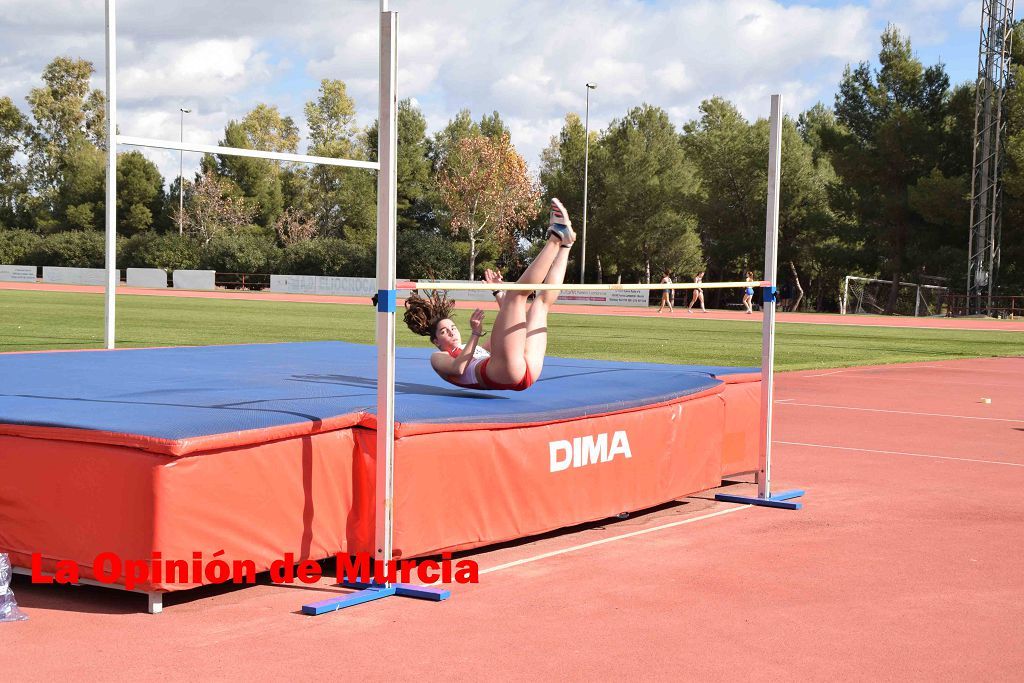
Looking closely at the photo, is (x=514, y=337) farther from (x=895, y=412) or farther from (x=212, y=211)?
(x=212, y=211)

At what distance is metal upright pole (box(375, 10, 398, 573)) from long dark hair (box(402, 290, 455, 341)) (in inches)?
65.1

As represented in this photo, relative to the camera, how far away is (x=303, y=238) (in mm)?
60438

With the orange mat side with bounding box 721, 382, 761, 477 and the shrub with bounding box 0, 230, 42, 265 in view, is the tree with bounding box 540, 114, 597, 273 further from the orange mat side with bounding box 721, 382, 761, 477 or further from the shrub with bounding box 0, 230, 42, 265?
the orange mat side with bounding box 721, 382, 761, 477

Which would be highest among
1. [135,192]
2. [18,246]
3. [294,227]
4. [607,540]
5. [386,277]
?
[135,192]

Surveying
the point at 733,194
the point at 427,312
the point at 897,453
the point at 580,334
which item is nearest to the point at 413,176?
the point at 733,194

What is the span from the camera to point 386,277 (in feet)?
14.2

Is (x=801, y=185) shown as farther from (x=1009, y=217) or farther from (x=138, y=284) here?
(x=138, y=284)

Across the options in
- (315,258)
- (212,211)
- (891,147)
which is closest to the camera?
(891,147)

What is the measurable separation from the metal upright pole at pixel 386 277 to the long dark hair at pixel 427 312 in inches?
65.1

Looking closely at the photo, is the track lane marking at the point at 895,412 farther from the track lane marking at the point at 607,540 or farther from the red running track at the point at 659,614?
the track lane marking at the point at 607,540

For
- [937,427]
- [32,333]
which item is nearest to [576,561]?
[937,427]

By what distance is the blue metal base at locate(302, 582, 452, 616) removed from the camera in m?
4.07

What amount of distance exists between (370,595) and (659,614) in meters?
1.06

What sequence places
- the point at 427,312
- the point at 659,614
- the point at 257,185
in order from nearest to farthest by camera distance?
the point at 659,614, the point at 427,312, the point at 257,185
